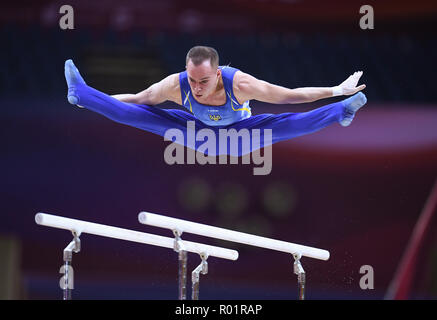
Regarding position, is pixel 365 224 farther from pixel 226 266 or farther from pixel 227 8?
pixel 227 8

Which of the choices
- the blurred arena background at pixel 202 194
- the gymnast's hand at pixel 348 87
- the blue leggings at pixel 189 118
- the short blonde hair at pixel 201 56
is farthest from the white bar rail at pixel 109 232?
the blurred arena background at pixel 202 194

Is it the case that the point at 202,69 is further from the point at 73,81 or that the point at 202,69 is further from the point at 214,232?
the point at 214,232

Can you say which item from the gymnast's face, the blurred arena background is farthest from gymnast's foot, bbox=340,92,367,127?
the blurred arena background

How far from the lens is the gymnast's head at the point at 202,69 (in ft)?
15.6

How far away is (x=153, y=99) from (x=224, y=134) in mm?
667

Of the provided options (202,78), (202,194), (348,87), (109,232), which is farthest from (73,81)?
(202,194)

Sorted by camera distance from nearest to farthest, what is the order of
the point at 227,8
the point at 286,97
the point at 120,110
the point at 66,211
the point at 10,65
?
the point at 286,97 < the point at 120,110 < the point at 66,211 < the point at 10,65 < the point at 227,8

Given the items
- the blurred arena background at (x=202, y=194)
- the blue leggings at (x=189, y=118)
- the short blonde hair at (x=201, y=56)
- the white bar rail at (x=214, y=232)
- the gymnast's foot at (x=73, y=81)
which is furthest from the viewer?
the blurred arena background at (x=202, y=194)

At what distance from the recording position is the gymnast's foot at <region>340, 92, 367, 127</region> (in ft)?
15.6

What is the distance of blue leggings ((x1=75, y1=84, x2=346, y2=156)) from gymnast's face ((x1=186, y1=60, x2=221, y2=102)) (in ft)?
1.66

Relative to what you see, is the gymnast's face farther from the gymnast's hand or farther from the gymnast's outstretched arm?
the gymnast's hand

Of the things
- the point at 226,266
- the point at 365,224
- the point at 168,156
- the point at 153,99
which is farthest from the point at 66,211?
the point at 365,224

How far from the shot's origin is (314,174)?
25.7 ft

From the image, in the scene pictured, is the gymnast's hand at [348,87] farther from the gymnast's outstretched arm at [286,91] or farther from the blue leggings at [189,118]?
the blue leggings at [189,118]
